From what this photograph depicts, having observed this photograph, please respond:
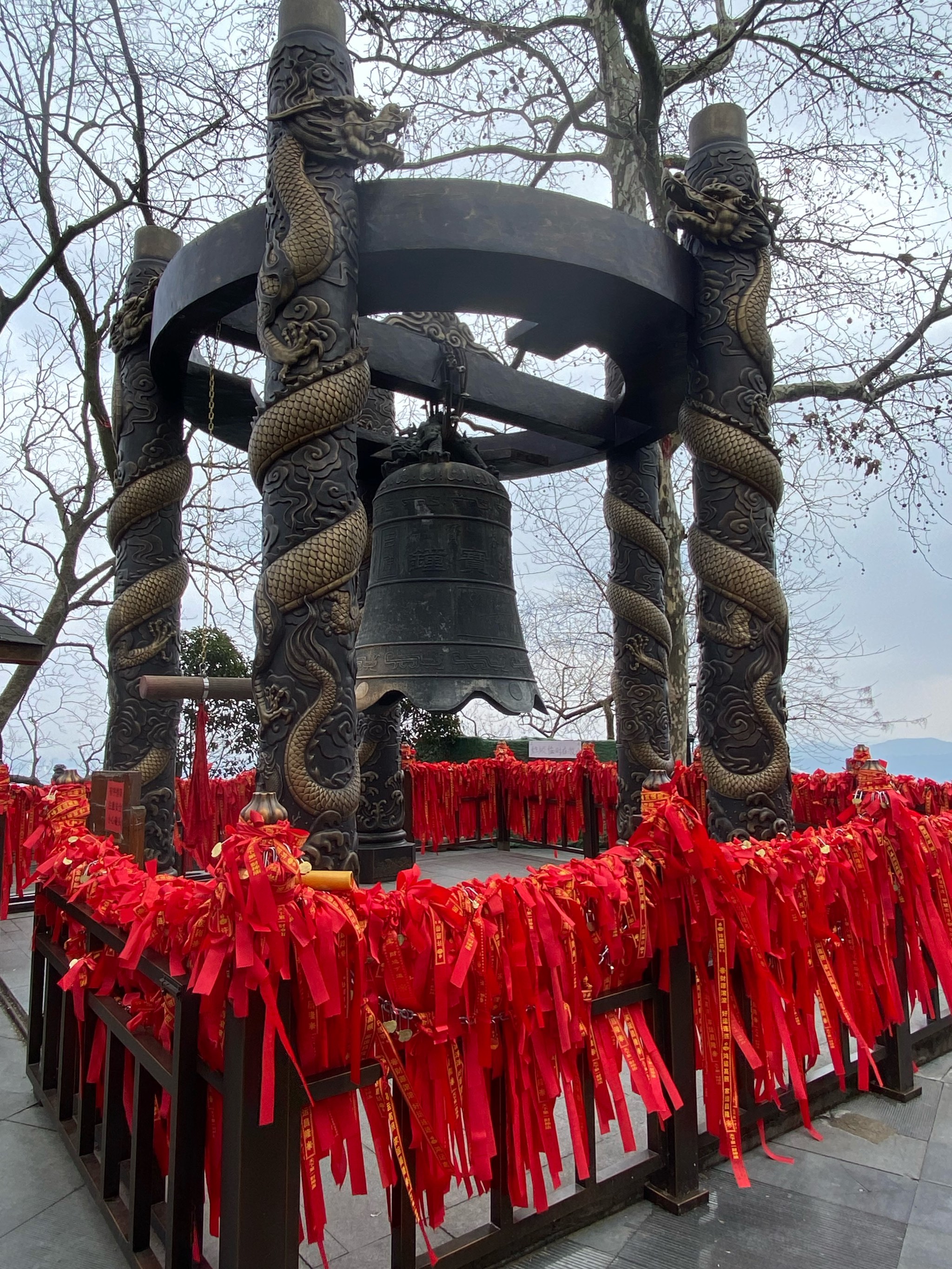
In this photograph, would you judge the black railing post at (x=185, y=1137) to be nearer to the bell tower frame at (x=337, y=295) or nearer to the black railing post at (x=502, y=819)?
the bell tower frame at (x=337, y=295)

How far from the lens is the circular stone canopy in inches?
140

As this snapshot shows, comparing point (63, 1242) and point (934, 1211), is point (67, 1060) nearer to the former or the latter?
point (63, 1242)

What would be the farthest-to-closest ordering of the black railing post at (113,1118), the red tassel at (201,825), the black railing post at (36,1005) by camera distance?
the red tassel at (201,825), the black railing post at (36,1005), the black railing post at (113,1118)

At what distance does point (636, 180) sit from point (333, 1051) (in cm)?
1159

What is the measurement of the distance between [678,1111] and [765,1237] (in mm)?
401

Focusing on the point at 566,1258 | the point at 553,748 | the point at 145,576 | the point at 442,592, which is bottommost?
the point at 566,1258

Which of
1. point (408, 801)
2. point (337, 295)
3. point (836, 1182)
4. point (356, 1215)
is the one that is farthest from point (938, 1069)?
point (408, 801)

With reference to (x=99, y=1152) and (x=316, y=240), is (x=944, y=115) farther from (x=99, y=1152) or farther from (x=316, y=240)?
(x=99, y=1152)

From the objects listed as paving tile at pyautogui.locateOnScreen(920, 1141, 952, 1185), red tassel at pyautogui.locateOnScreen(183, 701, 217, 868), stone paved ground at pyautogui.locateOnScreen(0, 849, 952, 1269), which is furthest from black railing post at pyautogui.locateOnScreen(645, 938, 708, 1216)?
red tassel at pyautogui.locateOnScreen(183, 701, 217, 868)

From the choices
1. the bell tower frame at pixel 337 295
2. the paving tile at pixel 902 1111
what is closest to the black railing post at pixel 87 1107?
the bell tower frame at pixel 337 295

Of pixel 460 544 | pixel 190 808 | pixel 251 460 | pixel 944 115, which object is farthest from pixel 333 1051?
pixel 944 115

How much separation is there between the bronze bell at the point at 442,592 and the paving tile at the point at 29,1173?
210 centimetres

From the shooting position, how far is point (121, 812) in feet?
10.9

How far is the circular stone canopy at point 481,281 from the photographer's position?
→ 3562 mm
